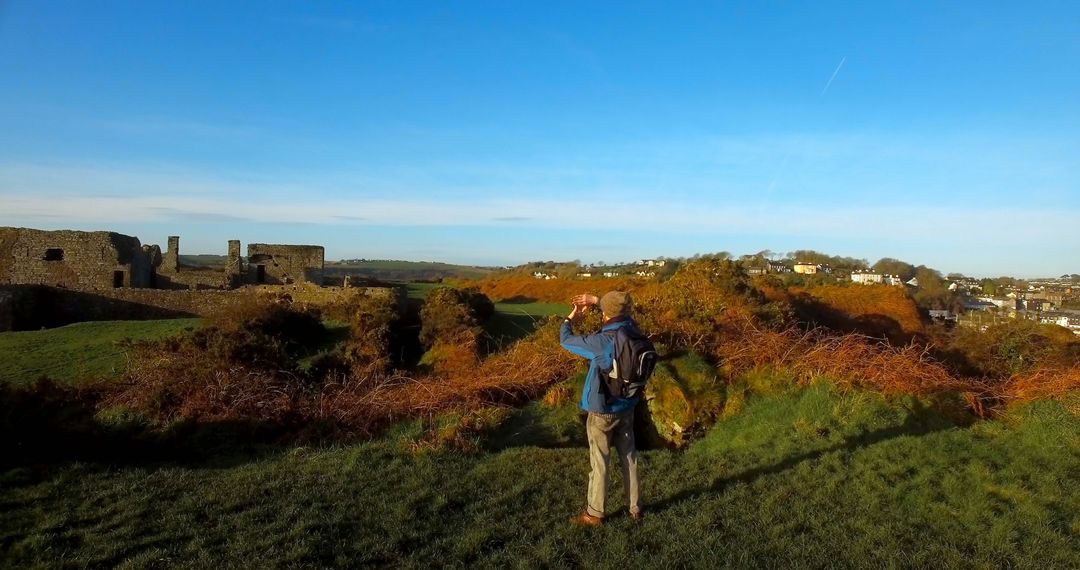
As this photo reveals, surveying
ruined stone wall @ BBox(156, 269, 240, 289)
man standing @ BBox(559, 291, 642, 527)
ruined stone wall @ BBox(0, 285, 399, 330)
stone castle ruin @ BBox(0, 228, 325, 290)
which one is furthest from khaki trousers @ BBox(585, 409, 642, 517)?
ruined stone wall @ BBox(156, 269, 240, 289)

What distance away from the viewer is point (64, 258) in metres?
24.7

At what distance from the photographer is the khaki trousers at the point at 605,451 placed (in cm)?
510

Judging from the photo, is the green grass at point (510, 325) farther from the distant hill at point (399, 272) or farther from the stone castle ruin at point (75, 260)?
the distant hill at point (399, 272)

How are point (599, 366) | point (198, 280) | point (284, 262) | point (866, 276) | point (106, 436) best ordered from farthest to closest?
1. point (866, 276)
2. point (284, 262)
3. point (198, 280)
4. point (106, 436)
5. point (599, 366)

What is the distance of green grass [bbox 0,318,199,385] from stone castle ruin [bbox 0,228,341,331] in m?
3.57

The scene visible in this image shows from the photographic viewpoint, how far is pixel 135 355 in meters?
11.6

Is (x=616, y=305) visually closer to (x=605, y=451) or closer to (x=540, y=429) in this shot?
(x=605, y=451)

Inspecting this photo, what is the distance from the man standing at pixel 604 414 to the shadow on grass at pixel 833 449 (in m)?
0.63

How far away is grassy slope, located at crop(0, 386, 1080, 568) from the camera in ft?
15.1

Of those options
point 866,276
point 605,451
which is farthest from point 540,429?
point 866,276

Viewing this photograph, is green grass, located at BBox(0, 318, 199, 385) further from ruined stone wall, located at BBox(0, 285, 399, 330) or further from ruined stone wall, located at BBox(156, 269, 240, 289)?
ruined stone wall, located at BBox(156, 269, 240, 289)

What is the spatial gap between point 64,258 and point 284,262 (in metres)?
8.21

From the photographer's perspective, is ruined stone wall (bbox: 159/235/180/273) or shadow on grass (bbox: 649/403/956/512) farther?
ruined stone wall (bbox: 159/235/180/273)

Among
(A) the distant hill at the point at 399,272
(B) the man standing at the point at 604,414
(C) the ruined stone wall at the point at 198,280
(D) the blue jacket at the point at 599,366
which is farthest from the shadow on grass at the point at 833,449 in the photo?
(A) the distant hill at the point at 399,272
